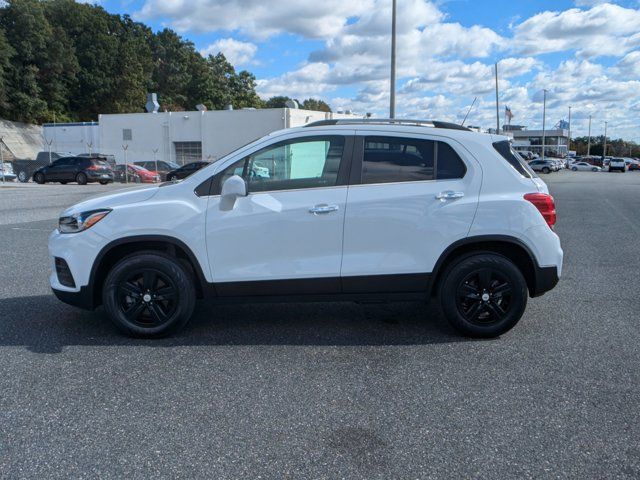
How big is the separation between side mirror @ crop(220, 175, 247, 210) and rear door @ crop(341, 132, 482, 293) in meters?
0.89

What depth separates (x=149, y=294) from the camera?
4.95m

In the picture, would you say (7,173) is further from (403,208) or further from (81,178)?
(403,208)

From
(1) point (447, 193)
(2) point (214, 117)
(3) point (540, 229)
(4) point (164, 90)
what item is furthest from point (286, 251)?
(4) point (164, 90)

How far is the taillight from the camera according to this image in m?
4.94

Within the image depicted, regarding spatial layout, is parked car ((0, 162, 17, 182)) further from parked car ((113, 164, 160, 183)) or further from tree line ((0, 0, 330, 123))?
tree line ((0, 0, 330, 123))

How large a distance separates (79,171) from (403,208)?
28398 mm

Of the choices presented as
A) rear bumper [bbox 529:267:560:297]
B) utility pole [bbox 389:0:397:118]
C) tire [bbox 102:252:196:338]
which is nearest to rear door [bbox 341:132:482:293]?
rear bumper [bbox 529:267:560:297]

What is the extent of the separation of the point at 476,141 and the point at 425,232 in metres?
0.95

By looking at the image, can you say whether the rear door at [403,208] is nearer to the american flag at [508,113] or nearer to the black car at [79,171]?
the black car at [79,171]

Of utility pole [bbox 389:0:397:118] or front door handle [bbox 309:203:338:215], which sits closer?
front door handle [bbox 309:203:338:215]

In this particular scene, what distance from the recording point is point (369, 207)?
191 inches

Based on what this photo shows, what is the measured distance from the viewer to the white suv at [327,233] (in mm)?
4848

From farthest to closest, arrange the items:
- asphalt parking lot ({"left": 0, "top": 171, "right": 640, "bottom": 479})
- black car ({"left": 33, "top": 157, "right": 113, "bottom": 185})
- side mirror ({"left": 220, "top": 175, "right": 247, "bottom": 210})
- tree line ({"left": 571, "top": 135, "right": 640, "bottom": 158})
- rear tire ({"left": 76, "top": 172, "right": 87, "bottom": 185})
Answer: tree line ({"left": 571, "top": 135, "right": 640, "bottom": 158}), rear tire ({"left": 76, "top": 172, "right": 87, "bottom": 185}), black car ({"left": 33, "top": 157, "right": 113, "bottom": 185}), side mirror ({"left": 220, "top": 175, "right": 247, "bottom": 210}), asphalt parking lot ({"left": 0, "top": 171, "right": 640, "bottom": 479})

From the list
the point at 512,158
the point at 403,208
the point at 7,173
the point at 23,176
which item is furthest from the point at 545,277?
the point at 23,176
